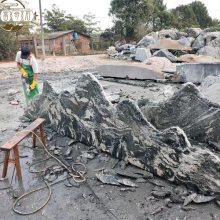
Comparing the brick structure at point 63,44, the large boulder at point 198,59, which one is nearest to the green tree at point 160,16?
the brick structure at point 63,44

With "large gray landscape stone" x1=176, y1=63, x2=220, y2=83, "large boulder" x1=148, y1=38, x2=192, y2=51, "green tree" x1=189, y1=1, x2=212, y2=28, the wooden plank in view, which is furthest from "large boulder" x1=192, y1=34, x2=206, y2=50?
"green tree" x1=189, y1=1, x2=212, y2=28

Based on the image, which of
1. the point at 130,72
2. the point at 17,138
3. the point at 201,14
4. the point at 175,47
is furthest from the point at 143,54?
the point at 201,14

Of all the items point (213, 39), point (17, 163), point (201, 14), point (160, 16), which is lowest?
point (17, 163)

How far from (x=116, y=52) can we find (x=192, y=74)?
14.1m

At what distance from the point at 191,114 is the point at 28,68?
424 cm

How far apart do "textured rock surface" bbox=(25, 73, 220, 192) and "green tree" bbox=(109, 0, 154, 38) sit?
2539cm

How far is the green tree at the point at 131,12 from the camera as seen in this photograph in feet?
94.9

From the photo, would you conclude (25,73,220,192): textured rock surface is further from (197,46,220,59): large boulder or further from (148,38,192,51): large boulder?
(148,38,192,51): large boulder

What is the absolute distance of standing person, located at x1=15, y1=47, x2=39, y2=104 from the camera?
6699 millimetres

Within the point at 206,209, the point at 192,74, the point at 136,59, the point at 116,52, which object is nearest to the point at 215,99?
the point at 206,209

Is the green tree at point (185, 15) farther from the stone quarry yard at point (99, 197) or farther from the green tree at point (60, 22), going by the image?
the stone quarry yard at point (99, 197)

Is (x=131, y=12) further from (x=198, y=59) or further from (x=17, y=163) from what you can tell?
(x=17, y=163)

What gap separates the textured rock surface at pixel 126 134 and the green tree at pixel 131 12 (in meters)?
25.4

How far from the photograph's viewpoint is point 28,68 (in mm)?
6867
